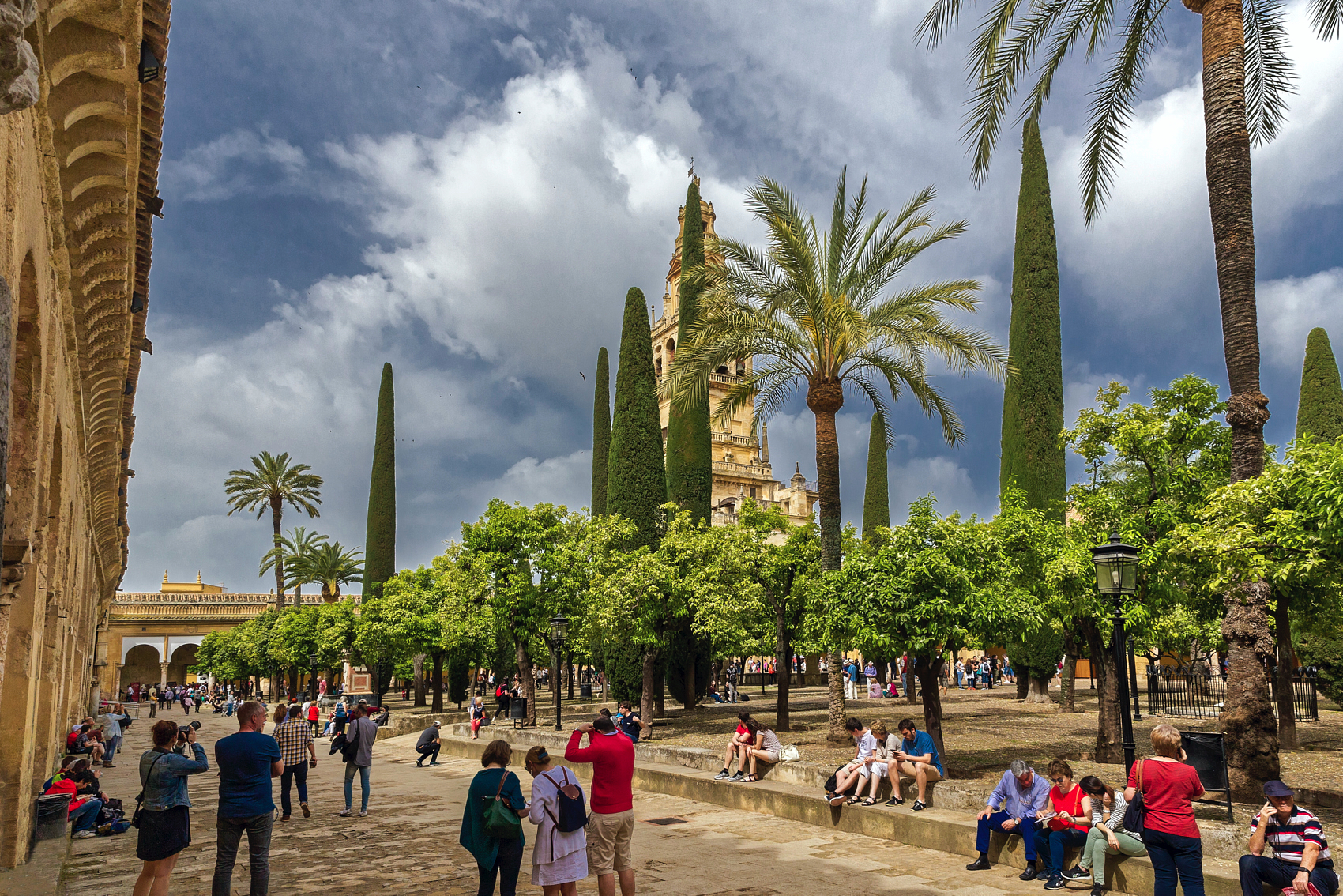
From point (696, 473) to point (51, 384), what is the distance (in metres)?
25.4

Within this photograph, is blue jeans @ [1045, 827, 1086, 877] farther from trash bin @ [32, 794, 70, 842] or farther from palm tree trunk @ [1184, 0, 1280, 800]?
trash bin @ [32, 794, 70, 842]

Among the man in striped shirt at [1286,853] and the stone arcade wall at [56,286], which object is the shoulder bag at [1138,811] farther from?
the stone arcade wall at [56,286]

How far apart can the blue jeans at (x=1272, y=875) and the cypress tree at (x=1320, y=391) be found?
3421cm

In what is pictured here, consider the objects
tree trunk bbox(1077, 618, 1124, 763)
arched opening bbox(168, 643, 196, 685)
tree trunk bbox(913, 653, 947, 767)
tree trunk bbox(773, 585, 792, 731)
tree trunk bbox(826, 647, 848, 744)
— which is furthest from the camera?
arched opening bbox(168, 643, 196, 685)

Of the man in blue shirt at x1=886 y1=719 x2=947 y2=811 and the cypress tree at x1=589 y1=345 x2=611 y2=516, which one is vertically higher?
the cypress tree at x1=589 y1=345 x2=611 y2=516

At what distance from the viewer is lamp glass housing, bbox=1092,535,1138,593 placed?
9.59 meters

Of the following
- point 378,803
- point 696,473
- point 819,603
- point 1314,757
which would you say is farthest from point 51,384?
point 696,473

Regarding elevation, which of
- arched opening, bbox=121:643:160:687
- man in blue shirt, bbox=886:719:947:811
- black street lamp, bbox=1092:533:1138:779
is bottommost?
arched opening, bbox=121:643:160:687

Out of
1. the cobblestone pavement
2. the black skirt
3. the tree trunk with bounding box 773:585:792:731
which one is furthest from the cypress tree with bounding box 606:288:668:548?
the black skirt

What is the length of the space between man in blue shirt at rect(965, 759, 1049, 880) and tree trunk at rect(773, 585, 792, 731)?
38.4 feet

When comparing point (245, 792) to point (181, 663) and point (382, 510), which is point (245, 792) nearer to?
point (382, 510)

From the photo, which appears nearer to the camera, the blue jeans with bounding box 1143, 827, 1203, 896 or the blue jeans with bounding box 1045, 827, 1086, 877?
the blue jeans with bounding box 1143, 827, 1203, 896

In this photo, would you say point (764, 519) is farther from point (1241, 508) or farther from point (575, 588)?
point (1241, 508)

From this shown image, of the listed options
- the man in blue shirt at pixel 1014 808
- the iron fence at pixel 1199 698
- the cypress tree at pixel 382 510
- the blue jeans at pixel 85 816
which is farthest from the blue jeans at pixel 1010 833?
the cypress tree at pixel 382 510
